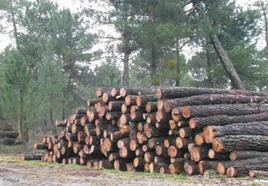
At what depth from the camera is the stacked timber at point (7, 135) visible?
88.2 feet

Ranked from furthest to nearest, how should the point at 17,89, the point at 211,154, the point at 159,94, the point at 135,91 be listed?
the point at 17,89, the point at 135,91, the point at 159,94, the point at 211,154

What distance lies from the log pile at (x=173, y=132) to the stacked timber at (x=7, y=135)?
13227 mm

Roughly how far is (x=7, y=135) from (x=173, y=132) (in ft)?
59.4

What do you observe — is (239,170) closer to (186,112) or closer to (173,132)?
(186,112)

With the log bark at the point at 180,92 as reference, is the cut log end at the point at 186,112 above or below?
below

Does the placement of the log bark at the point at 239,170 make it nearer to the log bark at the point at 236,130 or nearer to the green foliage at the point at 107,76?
the log bark at the point at 236,130

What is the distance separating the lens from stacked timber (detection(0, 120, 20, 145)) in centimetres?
2688

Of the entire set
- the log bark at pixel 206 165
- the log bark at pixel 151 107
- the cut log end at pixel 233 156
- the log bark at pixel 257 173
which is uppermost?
the log bark at pixel 151 107

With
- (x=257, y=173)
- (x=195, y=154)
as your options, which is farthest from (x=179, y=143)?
(x=257, y=173)

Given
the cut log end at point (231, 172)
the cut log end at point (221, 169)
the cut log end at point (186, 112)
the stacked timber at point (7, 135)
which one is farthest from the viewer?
the stacked timber at point (7, 135)

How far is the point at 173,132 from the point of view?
11312 millimetres

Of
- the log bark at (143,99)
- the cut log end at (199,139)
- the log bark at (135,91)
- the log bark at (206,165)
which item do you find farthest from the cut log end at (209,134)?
the log bark at (135,91)

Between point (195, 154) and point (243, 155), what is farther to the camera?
point (195, 154)

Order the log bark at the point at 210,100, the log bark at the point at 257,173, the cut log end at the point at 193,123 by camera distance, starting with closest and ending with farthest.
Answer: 1. the log bark at the point at 257,173
2. the cut log end at the point at 193,123
3. the log bark at the point at 210,100
